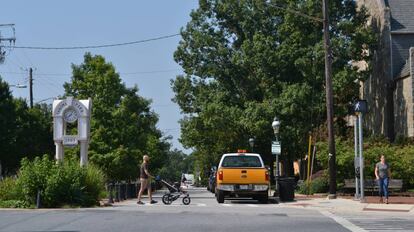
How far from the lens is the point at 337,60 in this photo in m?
41.5

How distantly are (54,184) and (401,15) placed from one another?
3130 cm

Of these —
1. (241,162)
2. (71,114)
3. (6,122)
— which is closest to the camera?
(241,162)

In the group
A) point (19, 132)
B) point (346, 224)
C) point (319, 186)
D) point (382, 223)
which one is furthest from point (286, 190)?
point (19, 132)

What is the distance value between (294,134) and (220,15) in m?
9.82

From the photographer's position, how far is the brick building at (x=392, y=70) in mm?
41281

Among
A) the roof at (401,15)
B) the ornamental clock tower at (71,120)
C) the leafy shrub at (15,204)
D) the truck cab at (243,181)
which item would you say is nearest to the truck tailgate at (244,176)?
the truck cab at (243,181)

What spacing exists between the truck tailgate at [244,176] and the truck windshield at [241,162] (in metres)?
0.48

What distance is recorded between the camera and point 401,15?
4562 centimetres

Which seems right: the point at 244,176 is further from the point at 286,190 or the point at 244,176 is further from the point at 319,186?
the point at 319,186

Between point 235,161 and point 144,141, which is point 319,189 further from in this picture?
point 144,141

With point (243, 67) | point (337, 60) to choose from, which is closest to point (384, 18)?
point (337, 60)

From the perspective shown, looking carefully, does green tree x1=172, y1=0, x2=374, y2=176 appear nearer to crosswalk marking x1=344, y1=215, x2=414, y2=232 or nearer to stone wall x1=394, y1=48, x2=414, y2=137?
stone wall x1=394, y1=48, x2=414, y2=137

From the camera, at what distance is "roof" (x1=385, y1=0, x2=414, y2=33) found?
44.3 m

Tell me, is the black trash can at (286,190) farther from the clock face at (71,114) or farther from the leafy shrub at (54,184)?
the clock face at (71,114)
